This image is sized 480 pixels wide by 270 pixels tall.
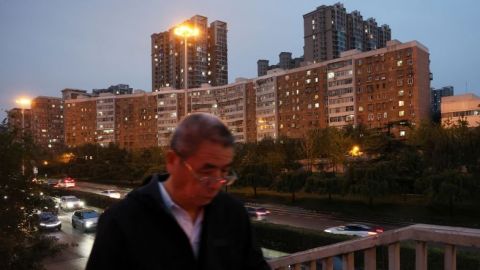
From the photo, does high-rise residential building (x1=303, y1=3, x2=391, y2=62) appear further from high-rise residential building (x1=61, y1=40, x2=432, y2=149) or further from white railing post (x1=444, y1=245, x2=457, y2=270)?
white railing post (x1=444, y1=245, x2=457, y2=270)

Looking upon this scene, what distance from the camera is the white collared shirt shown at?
6.36 feet

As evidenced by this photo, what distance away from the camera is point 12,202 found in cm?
1104

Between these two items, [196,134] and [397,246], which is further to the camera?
[397,246]

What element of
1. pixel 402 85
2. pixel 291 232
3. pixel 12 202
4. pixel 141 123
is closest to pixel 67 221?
pixel 291 232

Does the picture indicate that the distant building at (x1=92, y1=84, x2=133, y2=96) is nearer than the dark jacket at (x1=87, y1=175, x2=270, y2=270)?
No

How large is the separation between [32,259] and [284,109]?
82.0 m

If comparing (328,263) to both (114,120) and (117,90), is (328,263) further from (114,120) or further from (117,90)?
(117,90)

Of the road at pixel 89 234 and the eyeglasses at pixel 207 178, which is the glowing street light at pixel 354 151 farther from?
the eyeglasses at pixel 207 178

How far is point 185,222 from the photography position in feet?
6.44

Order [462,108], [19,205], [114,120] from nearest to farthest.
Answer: [19,205]
[462,108]
[114,120]

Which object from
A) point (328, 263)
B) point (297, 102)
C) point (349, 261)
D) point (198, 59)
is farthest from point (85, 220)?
point (198, 59)

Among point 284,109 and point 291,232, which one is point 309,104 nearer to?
point 284,109

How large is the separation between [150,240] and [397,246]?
2433mm

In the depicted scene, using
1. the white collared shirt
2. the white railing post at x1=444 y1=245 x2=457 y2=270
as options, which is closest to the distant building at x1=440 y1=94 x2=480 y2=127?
the white railing post at x1=444 y1=245 x2=457 y2=270
